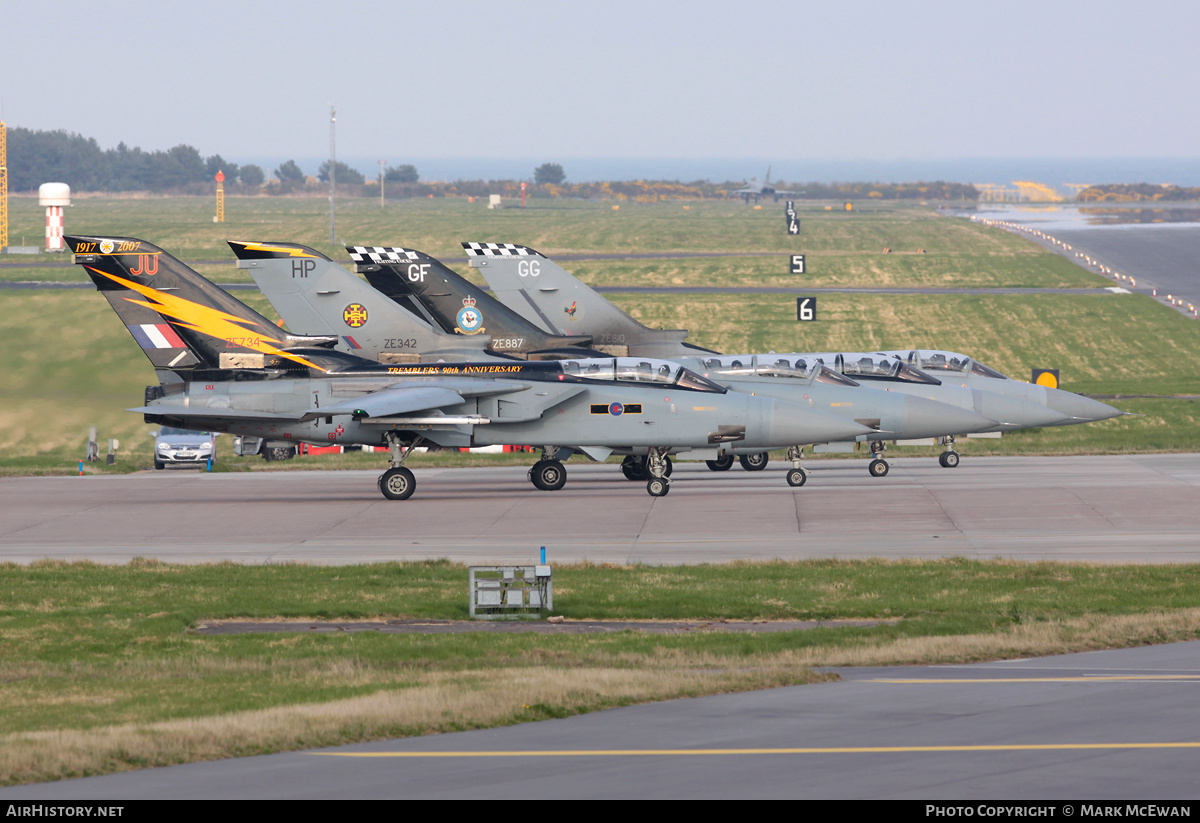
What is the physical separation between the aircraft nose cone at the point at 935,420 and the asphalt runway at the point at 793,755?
19044mm

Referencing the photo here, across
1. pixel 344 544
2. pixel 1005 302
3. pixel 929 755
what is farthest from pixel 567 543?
pixel 1005 302

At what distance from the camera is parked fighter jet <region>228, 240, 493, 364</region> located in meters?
33.4

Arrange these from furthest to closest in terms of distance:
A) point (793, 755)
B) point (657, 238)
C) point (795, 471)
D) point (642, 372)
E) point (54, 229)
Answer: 1. point (657, 238)
2. point (54, 229)
3. point (795, 471)
4. point (642, 372)
5. point (793, 755)

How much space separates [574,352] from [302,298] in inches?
272

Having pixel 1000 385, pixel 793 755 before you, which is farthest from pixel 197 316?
pixel 793 755

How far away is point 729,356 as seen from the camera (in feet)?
107

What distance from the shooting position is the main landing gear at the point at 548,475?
101 feet

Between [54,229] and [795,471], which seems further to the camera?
[54,229]

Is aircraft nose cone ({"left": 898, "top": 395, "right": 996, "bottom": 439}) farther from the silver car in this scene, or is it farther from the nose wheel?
the silver car

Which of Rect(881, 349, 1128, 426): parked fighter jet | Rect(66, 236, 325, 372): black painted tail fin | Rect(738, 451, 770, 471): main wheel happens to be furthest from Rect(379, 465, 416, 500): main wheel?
Rect(881, 349, 1128, 426): parked fighter jet

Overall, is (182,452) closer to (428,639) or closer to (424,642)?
(428,639)

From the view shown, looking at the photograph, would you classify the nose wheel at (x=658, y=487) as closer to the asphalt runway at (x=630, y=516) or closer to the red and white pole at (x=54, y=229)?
the asphalt runway at (x=630, y=516)

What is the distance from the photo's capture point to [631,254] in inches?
3676

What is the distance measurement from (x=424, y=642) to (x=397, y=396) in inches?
575
